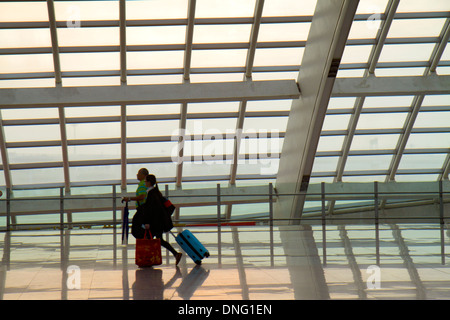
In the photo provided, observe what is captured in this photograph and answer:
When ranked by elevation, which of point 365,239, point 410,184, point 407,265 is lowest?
point 407,265

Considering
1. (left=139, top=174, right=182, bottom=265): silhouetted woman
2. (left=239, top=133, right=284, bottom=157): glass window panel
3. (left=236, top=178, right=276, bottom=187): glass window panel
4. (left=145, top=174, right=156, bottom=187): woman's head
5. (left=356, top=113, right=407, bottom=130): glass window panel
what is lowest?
(left=139, top=174, right=182, bottom=265): silhouetted woman

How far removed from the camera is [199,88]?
2008 centimetres

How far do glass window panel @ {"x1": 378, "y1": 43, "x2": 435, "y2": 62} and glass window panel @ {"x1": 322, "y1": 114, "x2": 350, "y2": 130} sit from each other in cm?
264

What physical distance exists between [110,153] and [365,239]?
13.0 metres

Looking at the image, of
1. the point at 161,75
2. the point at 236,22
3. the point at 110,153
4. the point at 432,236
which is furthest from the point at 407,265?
the point at 110,153

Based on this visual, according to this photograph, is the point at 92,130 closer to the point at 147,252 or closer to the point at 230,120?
the point at 230,120

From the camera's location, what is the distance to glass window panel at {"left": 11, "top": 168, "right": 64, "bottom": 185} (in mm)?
23797

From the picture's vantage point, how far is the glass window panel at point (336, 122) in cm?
2320

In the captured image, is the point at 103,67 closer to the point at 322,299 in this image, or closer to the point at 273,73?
the point at 273,73

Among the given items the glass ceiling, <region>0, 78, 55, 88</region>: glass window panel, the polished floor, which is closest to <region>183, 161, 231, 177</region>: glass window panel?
the glass ceiling

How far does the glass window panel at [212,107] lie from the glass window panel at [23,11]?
6.10 m

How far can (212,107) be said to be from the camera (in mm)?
22453

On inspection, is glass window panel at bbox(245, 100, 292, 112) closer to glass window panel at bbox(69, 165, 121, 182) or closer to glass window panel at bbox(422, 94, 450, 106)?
glass window panel at bbox(422, 94, 450, 106)

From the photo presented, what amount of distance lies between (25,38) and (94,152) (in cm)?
548
